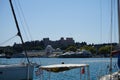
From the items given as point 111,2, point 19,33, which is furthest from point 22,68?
point 111,2

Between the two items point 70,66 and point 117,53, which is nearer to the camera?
point 70,66

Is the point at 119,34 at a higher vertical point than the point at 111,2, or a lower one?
lower

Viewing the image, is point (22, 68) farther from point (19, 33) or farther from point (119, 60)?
point (119, 60)

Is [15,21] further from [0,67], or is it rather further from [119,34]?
[119,34]

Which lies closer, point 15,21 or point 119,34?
point 119,34

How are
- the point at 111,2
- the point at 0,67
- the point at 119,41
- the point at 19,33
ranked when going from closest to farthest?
the point at 119,41 → the point at 111,2 → the point at 19,33 → the point at 0,67

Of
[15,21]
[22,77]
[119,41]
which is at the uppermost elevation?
[15,21]

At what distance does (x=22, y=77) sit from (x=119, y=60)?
19073 mm

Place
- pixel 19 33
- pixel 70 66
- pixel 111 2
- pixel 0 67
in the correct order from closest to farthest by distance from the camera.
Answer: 1. pixel 70 66
2. pixel 111 2
3. pixel 19 33
4. pixel 0 67

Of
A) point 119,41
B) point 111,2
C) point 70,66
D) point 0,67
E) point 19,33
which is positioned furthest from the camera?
point 0,67

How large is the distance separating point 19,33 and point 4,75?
20.5ft

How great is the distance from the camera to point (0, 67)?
43406 mm

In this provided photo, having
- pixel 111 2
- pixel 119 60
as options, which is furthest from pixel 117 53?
pixel 111 2

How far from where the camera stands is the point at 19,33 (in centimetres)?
4028
